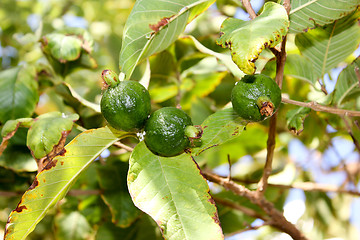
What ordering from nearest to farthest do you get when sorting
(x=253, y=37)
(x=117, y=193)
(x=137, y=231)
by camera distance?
(x=253, y=37)
(x=117, y=193)
(x=137, y=231)

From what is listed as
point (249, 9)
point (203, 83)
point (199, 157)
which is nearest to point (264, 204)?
point (199, 157)

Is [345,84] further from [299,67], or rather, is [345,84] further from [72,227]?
[72,227]

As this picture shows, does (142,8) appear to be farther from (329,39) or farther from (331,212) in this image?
(331,212)

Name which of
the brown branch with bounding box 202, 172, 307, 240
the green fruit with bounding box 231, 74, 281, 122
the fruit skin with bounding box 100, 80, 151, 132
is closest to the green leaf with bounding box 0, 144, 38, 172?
the fruit skin with bounding box 100, 80, 151, 132

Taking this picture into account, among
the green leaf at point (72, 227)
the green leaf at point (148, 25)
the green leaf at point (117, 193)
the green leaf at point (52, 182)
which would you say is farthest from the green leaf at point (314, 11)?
the green leaf at point (72, 227)

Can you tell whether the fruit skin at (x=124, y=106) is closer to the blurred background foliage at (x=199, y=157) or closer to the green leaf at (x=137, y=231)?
the blurred background foliage at (x=199, y=157)

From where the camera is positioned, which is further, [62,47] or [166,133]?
[62,47]

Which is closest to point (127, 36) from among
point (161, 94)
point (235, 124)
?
point (235, 124)
